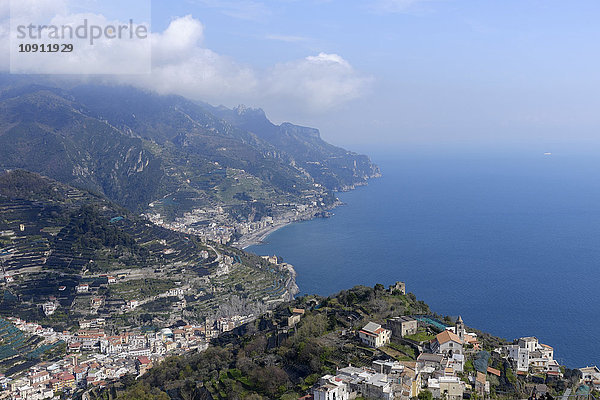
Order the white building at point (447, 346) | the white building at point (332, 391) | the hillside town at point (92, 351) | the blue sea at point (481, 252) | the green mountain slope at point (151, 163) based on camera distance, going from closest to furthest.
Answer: the white building at point (332, 391), the white building at point (447, 346), the hillside town at point (92, 351), the blue sea at point (481, 252), the green mountain slope at point (151, 163)

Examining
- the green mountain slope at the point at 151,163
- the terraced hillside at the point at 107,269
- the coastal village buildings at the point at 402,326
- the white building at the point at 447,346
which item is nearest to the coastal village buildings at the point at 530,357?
the white building at the point at 447,346

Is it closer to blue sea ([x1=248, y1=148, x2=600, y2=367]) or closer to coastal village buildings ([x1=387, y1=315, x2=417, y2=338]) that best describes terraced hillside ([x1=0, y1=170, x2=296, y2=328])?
blue sea ([x1=248, y1=148, x2=600, y2=367])

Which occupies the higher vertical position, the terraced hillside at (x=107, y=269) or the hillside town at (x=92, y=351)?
the terraced hillside at (x=107, y=269)

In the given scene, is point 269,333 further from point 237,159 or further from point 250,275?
point 237,159

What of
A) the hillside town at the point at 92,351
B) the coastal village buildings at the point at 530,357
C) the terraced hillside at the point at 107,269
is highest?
the coastal village buildings at the point at 530,357

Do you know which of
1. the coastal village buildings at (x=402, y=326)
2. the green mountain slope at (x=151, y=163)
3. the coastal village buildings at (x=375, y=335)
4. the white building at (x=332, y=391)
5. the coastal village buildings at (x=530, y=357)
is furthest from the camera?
the green mountain slope at (x=151, y=163)

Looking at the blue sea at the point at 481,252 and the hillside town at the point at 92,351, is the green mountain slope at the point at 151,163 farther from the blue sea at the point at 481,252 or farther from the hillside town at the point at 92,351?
the hillside town at the point at 92,351

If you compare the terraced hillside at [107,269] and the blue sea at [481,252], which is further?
the blue sea at [481,252]

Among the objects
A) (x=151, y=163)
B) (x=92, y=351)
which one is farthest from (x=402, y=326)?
(x=151, y=163)
